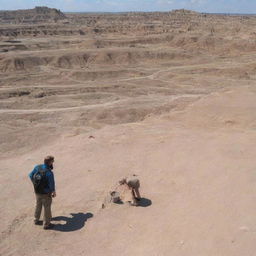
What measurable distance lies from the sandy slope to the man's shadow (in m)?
0.02

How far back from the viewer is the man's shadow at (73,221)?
9342 mm

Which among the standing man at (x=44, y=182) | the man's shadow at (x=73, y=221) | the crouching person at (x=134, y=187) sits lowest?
the man's shadow at (x=73, y=221)

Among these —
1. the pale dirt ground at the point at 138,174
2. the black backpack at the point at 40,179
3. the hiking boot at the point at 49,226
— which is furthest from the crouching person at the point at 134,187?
the black backpack at the point at 40,179

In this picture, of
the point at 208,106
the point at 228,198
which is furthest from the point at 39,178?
the point at 208,106

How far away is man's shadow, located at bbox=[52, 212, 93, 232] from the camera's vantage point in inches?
368

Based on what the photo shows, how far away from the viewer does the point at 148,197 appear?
10.8m

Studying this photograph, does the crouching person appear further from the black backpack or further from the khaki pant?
the black backpack

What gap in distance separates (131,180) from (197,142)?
6.08 metres

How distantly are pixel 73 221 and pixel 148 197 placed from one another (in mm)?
2142

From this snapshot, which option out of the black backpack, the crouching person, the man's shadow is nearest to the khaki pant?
the black backpack

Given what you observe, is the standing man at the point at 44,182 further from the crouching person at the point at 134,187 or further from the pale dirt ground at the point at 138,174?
the crouching person at the point at 134,187

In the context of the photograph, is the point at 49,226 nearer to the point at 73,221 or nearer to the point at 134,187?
the point at 73,221

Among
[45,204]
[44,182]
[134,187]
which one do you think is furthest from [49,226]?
[134,187]

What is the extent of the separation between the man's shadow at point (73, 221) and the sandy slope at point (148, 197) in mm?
24
